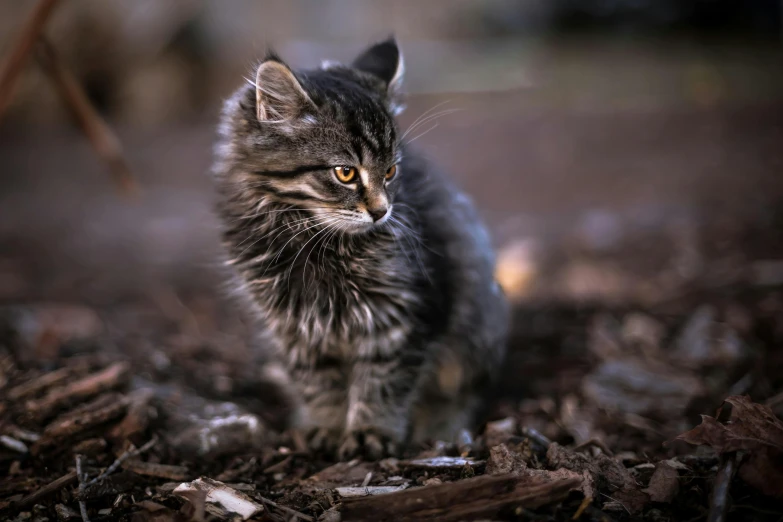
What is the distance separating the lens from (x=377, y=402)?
336 centimetres

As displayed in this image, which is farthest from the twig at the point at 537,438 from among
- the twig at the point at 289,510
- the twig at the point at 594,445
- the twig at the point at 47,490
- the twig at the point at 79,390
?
the twig at the point at 79,390

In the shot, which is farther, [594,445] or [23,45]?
[23,45]

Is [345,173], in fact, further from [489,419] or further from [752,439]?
[752,439]

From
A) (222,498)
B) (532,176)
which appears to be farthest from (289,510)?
(532,176)

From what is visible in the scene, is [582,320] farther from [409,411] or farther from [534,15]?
[534,15]

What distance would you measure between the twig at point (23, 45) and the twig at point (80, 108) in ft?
1.07

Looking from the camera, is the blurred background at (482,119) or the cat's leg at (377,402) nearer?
the cat's leg at (377,402)

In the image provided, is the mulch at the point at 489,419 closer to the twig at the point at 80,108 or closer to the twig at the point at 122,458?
the twig at the point at 122,458

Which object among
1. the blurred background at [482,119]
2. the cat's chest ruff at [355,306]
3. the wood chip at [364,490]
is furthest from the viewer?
the blurred background at [482,119]

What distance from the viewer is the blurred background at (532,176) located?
4.45 m

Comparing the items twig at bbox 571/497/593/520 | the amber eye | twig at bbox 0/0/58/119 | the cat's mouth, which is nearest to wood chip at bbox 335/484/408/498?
twig at bbox 571/497/593/520

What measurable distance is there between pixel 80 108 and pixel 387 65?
7.75 feet

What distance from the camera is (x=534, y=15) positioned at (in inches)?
564

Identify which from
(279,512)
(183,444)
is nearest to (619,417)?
(279,512)
